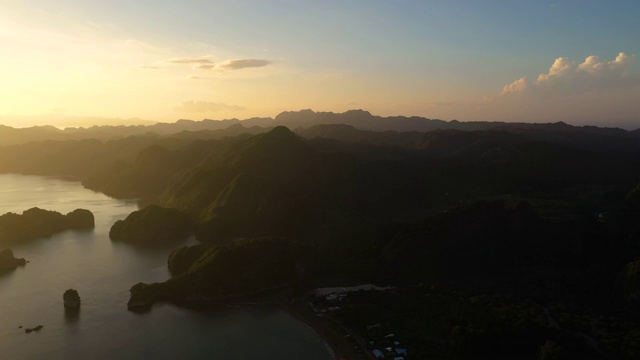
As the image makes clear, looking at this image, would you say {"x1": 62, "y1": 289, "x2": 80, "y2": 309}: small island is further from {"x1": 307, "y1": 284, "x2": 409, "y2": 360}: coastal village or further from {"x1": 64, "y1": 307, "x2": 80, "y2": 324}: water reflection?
{"x1": 307, "y1": 284, "x2": 409, "y2": 360}: coastal village

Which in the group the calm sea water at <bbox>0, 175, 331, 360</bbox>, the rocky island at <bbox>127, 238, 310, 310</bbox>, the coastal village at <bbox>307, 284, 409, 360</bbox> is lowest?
the calm sea water at <bbox>0, 175, 331, 360</bbox>

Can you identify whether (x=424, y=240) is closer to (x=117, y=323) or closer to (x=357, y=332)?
(x=357, y=332)

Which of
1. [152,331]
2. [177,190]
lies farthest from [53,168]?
[152,331]

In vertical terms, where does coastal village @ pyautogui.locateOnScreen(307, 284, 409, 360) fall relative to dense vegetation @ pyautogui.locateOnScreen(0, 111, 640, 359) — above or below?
below

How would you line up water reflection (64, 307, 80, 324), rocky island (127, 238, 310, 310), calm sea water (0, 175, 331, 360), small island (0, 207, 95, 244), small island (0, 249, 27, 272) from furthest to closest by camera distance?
small island (0, 207, 95, 244) → small island (0, 249, 27, 272) → rocky island (127, 238, 310, 310) → water reflection (64, 307, 80, 324) → calm sea water (0, 175, 331, 360)

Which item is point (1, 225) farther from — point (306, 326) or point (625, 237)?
point (625, 237)

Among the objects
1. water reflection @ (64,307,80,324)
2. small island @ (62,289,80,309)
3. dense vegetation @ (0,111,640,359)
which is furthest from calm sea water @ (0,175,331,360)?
dense vegetation @ (0,111,640,359)
